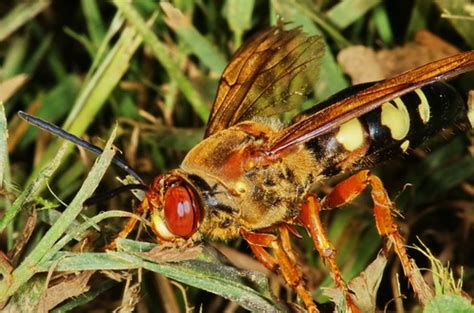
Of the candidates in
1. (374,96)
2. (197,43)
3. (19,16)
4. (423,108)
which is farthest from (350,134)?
(19,16)

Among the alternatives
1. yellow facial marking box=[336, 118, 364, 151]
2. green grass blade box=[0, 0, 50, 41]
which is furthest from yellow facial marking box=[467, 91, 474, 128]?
green grass blade box=[0, 0, 50, 41]

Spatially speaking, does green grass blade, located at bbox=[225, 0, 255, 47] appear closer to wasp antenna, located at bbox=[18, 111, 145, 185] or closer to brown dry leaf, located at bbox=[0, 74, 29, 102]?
brown dry leaf, located at bbox=[0, 74, 29, 102]

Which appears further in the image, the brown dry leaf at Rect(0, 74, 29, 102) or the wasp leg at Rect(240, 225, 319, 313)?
the brown dry leaf at Rect(0, 74, 29, 102)

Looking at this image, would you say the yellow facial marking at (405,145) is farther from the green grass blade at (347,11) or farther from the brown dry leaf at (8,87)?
the brown dry leaf at (8,87)

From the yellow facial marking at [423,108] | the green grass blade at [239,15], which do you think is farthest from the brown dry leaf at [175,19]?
the yellow facial marking at [423,108]

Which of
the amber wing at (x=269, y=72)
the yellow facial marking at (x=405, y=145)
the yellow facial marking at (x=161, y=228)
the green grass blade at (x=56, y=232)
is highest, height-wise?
the amber wing at (x=269, y=72)

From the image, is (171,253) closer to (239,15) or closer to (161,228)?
(161,228)
